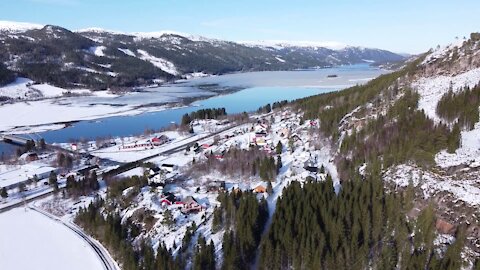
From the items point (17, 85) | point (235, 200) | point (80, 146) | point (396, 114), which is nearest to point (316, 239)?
point (235, 200)

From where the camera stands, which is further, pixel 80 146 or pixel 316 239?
pixel 80 146

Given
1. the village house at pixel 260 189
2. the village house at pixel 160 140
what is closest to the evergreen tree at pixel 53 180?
the village house at pixel 160 140

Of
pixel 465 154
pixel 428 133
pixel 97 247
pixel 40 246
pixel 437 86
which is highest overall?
pixel 437 86

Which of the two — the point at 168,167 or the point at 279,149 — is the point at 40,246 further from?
the point at 279,149

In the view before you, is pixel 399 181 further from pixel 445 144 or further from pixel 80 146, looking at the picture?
pixel 80 146

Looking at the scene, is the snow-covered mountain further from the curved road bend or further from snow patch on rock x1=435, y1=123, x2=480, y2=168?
the curved road bend

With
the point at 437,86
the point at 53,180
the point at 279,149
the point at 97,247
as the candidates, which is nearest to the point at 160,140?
the point at 53,180

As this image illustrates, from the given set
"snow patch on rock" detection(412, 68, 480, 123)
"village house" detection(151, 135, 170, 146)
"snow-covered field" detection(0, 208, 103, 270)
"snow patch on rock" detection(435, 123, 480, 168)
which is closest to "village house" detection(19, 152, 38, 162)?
"village house" detection(151, 135, 170, 146)

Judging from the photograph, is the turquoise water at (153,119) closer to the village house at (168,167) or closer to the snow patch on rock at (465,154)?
the village house at (168,167)
